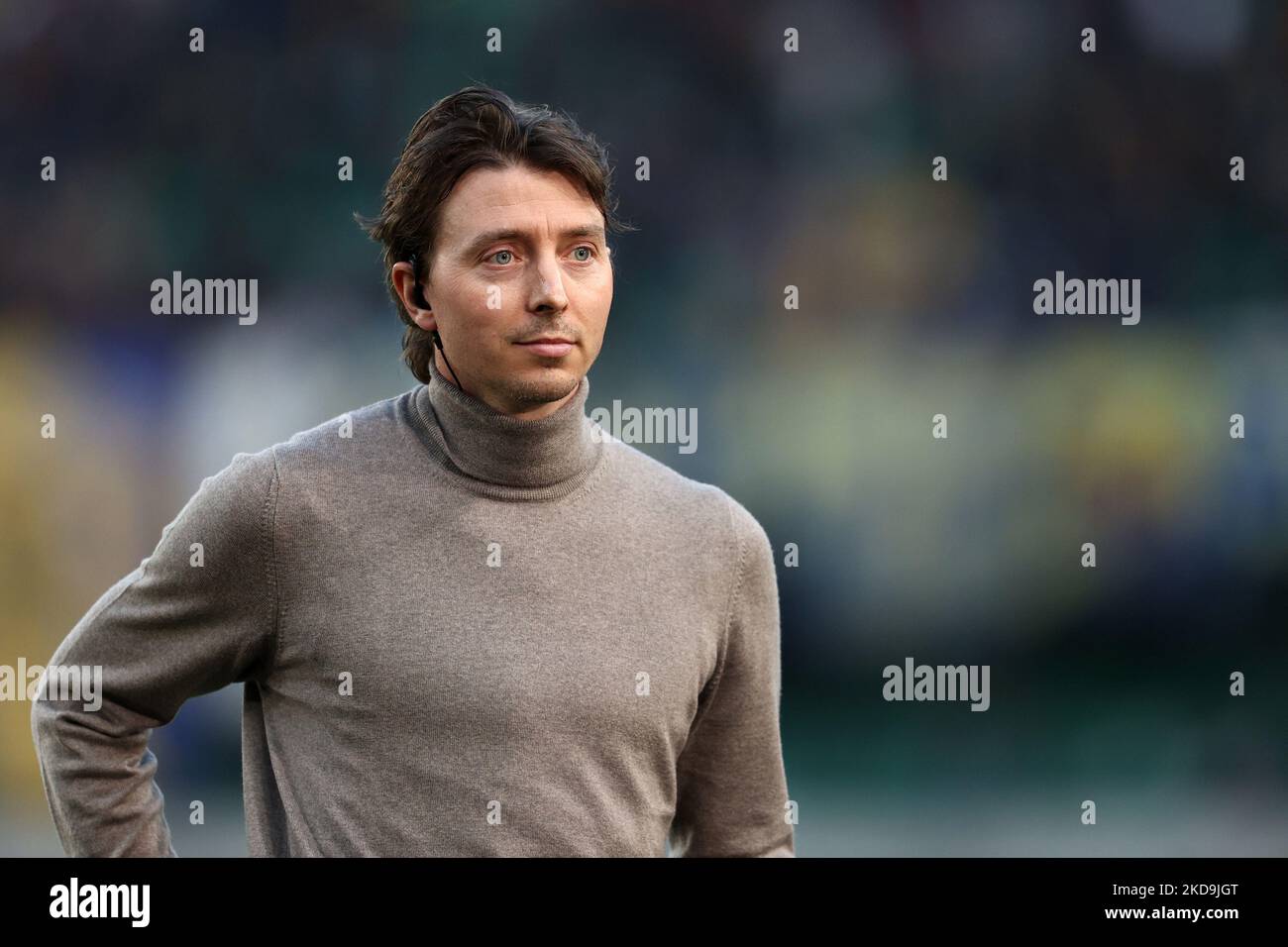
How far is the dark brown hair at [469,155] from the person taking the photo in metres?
1.90

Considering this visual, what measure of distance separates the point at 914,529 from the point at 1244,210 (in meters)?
1.87

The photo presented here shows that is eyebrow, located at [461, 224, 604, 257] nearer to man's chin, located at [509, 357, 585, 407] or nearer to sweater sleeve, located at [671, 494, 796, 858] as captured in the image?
man's chin, located at [509, 357, 585, 407]

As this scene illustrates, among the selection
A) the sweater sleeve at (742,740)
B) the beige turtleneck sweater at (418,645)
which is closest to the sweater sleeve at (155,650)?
the beige turtleneck sweater at (418,645)

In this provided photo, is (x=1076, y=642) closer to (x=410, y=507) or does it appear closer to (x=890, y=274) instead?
(x=890, y=274)

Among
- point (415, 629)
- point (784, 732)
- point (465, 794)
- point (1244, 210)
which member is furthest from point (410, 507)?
point (1244, 210)

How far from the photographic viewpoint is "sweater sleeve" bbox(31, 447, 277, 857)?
1849 millimetres

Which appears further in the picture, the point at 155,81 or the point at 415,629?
the point at 155,81

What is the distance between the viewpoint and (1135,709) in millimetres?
4984

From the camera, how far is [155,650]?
1.88 m

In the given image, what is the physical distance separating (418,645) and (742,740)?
0.54 m

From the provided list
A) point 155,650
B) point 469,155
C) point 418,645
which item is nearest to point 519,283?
point 469,155

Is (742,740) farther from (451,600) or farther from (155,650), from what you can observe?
(155,650)

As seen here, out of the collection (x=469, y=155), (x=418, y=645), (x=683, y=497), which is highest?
(x=469, y=155)

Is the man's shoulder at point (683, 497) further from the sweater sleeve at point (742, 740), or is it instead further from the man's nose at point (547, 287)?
the man's nose at point (547, 287)
